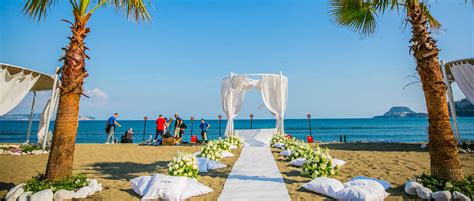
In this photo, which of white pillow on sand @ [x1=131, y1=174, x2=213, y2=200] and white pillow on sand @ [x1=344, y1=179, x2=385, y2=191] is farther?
white pillow on sand @ [x1=344, y1=179, x2=385, y2=191]

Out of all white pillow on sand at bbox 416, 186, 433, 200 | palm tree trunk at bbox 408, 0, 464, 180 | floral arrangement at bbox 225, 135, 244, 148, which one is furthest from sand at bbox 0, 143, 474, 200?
floral arrangement at bbox 225, 135, 244, 148

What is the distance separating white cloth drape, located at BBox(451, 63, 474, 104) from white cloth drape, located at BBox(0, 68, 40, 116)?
51.5ft

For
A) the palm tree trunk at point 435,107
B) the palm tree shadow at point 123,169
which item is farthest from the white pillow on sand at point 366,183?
the palm tree shadow at point 123,169

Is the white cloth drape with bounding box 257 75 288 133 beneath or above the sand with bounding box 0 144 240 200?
above

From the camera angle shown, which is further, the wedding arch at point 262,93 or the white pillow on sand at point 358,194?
the wedding arch at point 262,93

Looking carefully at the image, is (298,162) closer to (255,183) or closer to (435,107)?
(255,183)

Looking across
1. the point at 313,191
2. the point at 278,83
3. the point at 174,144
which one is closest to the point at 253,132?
the point at 278,83

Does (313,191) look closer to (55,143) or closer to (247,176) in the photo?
(247,176)

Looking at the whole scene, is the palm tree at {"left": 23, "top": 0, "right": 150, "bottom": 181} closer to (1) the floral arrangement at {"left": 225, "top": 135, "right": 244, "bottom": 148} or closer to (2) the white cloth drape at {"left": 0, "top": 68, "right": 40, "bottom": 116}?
(2) the white cloth drape at {"left": 0, "top": 68, "right": 40, "bottom": 116}

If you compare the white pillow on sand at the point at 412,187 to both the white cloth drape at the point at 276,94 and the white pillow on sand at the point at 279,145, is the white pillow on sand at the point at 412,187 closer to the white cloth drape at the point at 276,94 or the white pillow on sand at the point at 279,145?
the white pillow on sand at the point at 279,145

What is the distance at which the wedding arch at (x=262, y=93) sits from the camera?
12.1 metres

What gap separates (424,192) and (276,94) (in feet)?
28.4

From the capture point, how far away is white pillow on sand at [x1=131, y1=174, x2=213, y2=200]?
3877 millimetres

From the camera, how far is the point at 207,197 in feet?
13.3
